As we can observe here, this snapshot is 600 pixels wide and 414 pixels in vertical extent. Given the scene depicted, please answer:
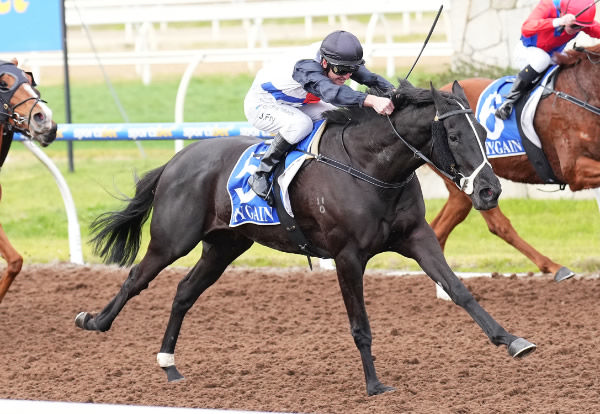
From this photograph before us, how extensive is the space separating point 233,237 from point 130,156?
9114mm

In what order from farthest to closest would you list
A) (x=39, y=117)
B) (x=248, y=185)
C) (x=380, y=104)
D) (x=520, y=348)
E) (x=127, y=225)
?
1. (x=39, y=117)
2. (x=127, y=225)
3. (x=248, y=185)
4. (x=380, y=104)
5. (x=520, y=348)

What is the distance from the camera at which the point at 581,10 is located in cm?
700

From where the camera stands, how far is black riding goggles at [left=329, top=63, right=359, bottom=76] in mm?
5188

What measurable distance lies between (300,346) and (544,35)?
2698mm

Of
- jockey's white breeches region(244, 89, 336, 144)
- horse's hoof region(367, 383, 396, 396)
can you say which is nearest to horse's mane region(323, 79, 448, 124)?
jockey's white breeches region(244, 89, 336, 144)

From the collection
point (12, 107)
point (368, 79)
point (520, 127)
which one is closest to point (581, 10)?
point (520, 127)

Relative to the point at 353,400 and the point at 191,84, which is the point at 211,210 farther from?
the point at 191,84

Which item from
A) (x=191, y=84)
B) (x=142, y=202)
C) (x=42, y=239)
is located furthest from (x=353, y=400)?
(x=191, y=84)

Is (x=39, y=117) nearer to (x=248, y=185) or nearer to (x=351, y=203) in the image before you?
(x=248, y=185)

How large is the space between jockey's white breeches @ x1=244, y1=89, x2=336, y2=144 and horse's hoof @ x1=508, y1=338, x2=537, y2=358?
153cm

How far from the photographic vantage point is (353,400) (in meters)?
5.03

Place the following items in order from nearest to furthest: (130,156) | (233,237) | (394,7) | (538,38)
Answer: (233,237) < (538,38) < (394,7) < (130,156)

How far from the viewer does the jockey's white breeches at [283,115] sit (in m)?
5.38

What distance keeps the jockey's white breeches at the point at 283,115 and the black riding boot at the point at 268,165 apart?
51 millimetres
